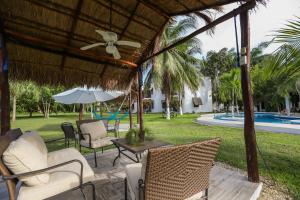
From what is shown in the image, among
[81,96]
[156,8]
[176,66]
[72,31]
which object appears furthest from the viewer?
[176,66]

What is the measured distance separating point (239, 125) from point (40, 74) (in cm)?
818

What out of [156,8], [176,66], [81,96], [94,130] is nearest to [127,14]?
[156,8]

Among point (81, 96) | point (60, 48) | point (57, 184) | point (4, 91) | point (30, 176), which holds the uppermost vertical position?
point (60, 48)

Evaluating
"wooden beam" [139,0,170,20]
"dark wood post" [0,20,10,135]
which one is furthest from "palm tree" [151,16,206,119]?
"dark wood post" [0,20,10,135]

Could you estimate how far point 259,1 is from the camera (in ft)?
8.85

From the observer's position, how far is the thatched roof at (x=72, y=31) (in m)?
3.31

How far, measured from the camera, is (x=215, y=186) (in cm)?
267

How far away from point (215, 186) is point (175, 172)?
4.53ft

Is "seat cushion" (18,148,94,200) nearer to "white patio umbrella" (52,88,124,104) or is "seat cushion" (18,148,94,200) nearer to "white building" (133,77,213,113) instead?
"white patio umbrella" (52,88,124,104)

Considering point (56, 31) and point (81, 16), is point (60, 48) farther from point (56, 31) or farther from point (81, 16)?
point (81, 16)

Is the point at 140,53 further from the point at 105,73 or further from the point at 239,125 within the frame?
the point at 239,125

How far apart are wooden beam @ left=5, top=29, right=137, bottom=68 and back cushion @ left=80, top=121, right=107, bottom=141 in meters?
1.58

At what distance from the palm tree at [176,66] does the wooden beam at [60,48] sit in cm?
774

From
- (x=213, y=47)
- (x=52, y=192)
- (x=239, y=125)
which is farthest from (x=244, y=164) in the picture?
(x=213, y=47)
